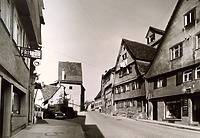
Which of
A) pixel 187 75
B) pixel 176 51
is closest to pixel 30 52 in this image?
pixel 176 51

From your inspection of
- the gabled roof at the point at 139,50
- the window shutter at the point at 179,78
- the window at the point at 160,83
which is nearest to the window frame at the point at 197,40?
the window shutter at the point at 179,78

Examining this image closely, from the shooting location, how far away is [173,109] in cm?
1759

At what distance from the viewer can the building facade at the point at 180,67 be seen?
13680 mm

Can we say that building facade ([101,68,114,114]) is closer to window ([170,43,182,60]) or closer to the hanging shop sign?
window ([170,43,182,60])

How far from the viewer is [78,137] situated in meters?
9.27

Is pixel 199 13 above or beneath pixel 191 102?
above

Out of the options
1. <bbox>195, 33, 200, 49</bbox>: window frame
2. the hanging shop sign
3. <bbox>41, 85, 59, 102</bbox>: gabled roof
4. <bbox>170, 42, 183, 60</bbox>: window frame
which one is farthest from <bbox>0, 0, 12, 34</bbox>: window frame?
<bbox>41, 85, 59, 102</bbox>: gabled roof

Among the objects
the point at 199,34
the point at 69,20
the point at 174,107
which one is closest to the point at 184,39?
the point at 199,34

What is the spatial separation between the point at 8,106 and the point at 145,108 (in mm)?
18134

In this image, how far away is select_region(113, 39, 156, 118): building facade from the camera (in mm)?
25156

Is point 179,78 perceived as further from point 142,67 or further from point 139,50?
point 142,67

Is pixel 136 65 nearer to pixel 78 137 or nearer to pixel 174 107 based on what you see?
pixel 174 107

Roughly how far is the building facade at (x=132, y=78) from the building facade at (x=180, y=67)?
5.09 m

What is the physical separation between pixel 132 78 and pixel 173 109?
10.6 metres
